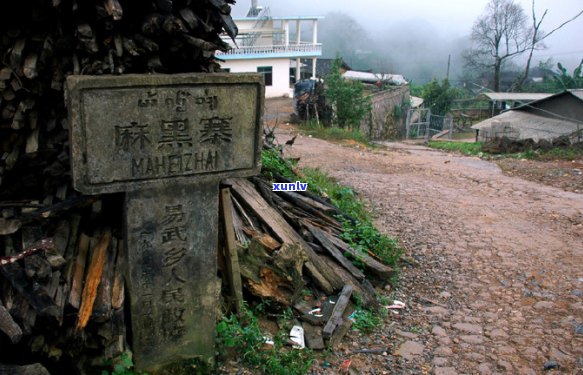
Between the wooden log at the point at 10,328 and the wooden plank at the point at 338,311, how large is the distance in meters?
2.66

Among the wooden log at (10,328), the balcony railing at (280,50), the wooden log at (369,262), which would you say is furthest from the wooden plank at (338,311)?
the balcony railing at (280,50)

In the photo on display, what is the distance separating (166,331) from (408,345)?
8.09 feet

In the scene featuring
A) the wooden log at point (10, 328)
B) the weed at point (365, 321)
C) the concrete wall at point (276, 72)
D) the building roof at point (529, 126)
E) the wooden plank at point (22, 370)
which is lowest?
the weed at point (365, 321)

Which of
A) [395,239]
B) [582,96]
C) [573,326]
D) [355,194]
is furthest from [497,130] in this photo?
[573,326]

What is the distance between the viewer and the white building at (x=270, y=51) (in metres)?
31.3

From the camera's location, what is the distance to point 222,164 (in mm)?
3674

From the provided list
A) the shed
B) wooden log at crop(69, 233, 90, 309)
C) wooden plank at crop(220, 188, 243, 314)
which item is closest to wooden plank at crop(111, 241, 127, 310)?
wooden log at crop(69, 233, 90, 309)

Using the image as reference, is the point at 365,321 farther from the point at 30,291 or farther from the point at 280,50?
the point at 280,50

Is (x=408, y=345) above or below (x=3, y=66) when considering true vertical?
below

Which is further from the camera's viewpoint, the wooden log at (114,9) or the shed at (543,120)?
the shed at (543,120)

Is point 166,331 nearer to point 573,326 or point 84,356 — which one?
point 84,356

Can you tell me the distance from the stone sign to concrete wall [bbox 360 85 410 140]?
2048 centimetres
